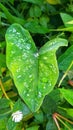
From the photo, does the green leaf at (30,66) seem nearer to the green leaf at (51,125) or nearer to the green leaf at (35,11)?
the green leaf at (51,125)

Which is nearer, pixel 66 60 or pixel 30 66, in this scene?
pixel 30 66

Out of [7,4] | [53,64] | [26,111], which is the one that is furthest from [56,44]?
[7,4]

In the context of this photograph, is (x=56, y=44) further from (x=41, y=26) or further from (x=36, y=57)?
(x=41, y=26)

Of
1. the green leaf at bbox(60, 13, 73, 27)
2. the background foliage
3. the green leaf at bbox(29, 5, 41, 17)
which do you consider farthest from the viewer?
the green leaf at bbox(29, 5, 41, 17)

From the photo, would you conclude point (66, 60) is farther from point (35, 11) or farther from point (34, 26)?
point (35, 11)

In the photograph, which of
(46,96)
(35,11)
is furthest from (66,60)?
(35,11)

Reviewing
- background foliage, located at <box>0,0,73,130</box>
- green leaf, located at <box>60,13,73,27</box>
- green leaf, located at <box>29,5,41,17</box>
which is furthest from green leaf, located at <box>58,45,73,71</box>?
green leaf, located at <box>29,5,41,17</box>

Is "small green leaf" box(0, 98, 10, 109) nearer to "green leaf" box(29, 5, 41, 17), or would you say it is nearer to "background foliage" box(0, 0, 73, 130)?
"background foliage" box(0, 0, 73, 130)

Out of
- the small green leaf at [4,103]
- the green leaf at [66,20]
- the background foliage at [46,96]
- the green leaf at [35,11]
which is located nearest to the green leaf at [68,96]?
the background foliage at [46,96]
